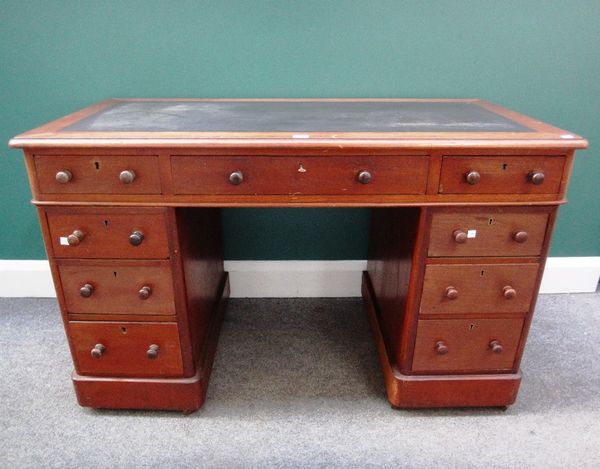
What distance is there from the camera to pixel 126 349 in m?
1.30

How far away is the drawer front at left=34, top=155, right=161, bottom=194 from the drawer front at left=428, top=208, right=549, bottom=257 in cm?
70

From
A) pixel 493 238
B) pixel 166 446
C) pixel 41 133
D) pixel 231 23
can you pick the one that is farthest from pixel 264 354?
pixel 231 23

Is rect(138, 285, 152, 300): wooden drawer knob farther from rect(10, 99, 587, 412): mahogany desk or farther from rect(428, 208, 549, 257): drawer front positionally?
rect(428, 208, 549, 257): drawer front

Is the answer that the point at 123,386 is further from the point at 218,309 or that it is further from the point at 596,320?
the point at 596,320

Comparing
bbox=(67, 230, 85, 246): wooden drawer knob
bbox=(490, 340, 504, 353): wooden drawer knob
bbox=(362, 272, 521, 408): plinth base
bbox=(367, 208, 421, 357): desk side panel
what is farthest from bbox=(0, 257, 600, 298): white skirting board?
bbox=(67, 230, 85, 246): wooden drawer knob

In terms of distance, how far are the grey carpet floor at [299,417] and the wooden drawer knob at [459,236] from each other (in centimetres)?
56

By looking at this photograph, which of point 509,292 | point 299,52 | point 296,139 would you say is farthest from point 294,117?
point 509,292

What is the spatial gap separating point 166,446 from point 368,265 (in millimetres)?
965

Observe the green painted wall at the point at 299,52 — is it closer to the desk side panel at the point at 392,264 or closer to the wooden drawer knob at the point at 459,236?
the desk side panel at the point at 392,264

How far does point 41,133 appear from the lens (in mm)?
1109

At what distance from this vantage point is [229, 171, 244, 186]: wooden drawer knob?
43.3 inches

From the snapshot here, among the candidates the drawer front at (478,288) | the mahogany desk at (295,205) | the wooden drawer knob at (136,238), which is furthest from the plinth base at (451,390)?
the wooden drawer knob at (136,238)

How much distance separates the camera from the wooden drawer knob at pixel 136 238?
45.3 inches

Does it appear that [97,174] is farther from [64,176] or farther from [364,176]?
[364,176]
